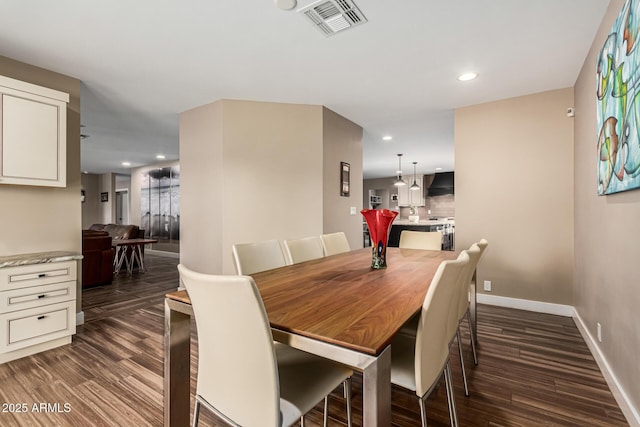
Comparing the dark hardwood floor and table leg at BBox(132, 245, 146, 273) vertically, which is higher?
table leg at BBox(132, 245, 146, 273)

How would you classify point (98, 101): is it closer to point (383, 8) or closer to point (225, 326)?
point (383, 8)

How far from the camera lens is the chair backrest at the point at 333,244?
8.62 feet

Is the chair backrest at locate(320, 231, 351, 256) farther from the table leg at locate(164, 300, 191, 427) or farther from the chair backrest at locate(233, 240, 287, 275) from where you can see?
the table leg at locate(164, 300, 191, 427)

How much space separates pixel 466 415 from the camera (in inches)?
63.0

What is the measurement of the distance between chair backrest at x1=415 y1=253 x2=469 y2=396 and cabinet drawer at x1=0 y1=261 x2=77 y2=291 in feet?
9.28

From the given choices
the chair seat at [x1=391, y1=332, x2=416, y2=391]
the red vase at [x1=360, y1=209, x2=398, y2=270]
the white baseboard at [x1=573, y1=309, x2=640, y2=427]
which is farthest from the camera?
the red vase at [x1=360, y1=209, x2=398, y2=270]

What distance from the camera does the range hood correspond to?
9.12 metres

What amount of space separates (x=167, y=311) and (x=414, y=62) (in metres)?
2.63

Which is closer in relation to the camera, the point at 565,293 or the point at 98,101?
the point at 565,293

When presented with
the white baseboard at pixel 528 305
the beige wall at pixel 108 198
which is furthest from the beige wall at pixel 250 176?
the beige wall at pixel 108 198

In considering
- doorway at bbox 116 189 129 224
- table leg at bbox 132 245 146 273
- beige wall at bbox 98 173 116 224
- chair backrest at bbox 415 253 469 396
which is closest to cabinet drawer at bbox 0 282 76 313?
chair backrest at bbox 415 253 469 396

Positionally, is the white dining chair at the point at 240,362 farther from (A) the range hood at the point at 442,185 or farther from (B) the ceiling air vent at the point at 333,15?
(A) the range hood at the point at 442,185

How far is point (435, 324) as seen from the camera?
3.80ft

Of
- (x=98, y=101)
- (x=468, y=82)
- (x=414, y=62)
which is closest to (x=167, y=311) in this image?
(x=414, y=62)
